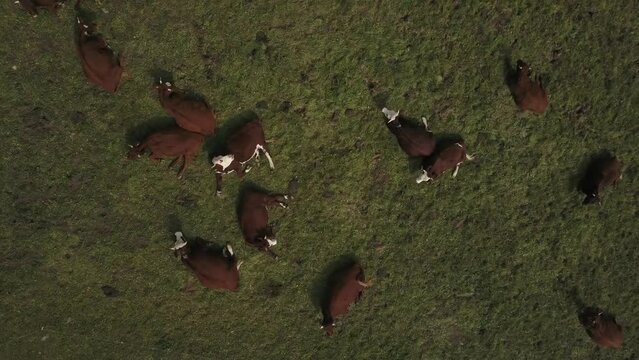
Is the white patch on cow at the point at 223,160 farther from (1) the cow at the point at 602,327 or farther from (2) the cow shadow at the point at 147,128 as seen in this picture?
(1) the cow at the point at 602,327

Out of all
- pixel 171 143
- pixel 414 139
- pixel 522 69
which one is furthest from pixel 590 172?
pixel 171 143

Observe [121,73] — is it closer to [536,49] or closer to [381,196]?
[381,196]

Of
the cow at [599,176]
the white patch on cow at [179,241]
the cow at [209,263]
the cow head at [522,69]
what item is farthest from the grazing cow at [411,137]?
the white patch on cow at [179,241]

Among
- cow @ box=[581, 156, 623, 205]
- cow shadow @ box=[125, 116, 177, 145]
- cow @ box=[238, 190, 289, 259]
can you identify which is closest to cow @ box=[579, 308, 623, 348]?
cow @ box=[581, 156, 623, 205]

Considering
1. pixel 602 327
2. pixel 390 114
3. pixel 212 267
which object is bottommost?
pixel 602 327

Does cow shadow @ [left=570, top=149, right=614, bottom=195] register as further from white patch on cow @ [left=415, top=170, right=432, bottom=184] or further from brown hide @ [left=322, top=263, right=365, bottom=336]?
brown hide @ [left=322, top=263, right=365, bottom=336]

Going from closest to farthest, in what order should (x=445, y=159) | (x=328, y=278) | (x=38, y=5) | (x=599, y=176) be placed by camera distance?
1. (x=38, y=5)
2. (x=445, y=159)
3. (x=599, y=176)
4. (x=328, y=278)

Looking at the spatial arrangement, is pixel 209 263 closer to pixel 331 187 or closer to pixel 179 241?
pixel 179 241
